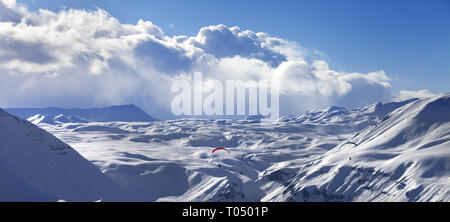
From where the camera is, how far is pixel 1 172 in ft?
568
